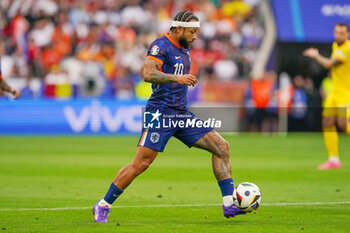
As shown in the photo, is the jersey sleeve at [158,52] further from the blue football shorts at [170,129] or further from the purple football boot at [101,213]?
the purple football boot at [101,213]

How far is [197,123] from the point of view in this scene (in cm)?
871

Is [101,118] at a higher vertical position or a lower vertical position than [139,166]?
lower

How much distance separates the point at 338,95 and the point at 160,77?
24.3 ft

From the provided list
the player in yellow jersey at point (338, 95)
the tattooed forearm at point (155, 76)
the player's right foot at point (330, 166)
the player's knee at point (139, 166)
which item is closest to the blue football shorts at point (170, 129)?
the player's knee at point (139, 166)

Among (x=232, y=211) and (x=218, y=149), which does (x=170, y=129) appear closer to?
(x=218, y=149)

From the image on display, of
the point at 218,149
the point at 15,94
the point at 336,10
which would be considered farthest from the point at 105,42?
the point at 218,149

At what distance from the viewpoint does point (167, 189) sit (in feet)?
39.3

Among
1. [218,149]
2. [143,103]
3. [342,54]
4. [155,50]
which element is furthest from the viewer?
[143,103]

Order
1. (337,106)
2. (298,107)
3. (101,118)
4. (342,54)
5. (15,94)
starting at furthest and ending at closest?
(298,107) < (101,118) < (337,106) < (342,54) < (15,94)

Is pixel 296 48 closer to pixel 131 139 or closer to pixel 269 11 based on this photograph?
pixel 269 11

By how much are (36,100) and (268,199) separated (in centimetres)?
1559

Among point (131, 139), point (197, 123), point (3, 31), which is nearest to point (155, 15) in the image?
point (3, 31)

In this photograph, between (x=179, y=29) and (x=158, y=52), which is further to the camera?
(x=179, y=29)

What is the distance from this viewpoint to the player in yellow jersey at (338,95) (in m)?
14.5
